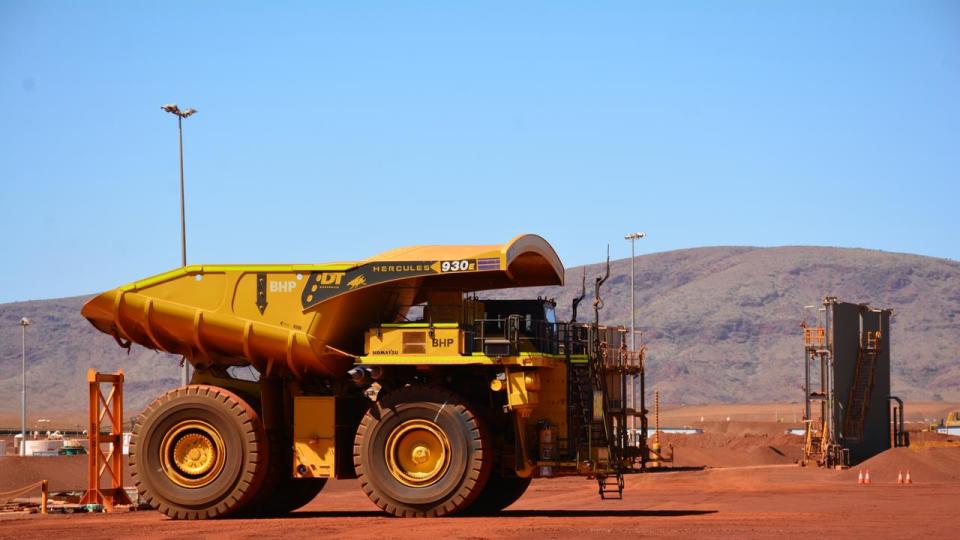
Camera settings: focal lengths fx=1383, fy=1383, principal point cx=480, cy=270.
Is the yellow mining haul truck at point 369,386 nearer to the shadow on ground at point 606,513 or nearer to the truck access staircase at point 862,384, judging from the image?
the shadow on ground at point 606,513

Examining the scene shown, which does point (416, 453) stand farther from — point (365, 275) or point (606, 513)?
point (606, 513)

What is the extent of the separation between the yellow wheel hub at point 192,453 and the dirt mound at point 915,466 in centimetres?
2987

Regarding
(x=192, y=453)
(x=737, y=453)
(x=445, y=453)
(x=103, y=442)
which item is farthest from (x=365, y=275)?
(x=737, y=453)

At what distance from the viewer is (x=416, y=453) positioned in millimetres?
23938

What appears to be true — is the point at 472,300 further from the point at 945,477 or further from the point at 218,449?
the point at 945,477

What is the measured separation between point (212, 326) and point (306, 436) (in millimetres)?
2584

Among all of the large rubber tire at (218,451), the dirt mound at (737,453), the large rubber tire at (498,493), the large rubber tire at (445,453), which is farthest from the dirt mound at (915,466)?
the large rubber tire at (218,451)

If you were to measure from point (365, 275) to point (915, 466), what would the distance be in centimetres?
3222

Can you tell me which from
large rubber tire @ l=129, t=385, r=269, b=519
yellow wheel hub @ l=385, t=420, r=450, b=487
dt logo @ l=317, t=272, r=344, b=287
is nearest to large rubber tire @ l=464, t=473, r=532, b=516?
yellow wheel hub @ l=385, t=420, r=450, b=487

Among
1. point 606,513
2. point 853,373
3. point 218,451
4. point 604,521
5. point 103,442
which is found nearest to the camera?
point 604,521

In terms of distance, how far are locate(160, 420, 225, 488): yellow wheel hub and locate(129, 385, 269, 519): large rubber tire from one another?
0.03 meters

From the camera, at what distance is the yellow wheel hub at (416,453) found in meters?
23.8

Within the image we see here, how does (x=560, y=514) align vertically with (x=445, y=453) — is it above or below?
below

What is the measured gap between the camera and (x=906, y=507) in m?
29.8
